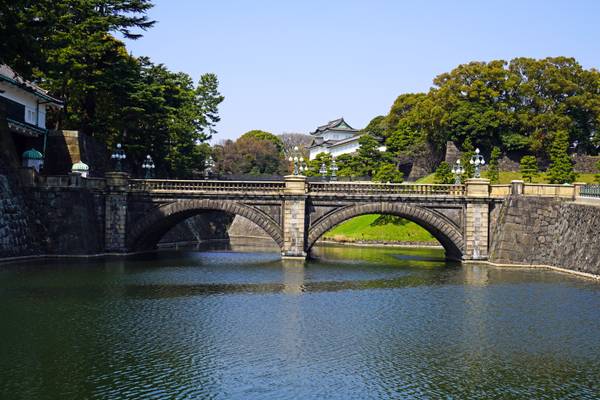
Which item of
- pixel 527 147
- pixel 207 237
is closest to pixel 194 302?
pixel 207 237

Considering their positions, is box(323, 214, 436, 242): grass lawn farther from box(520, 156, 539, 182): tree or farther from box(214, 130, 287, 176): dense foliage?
Answer: box(214, 130, 287, 176): dense foliage

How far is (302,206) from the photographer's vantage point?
55.2m

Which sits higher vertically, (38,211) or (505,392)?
(38,211)

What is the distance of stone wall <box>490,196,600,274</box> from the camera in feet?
162

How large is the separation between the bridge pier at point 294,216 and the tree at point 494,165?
32874 mm

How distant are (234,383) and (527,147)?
76.6 metres

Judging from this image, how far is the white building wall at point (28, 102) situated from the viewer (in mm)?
54178

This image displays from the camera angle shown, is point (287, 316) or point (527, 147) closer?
point (287, 316)

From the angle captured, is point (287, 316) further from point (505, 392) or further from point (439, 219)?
point (439, 219)

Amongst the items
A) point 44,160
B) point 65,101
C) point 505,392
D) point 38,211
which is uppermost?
point 65,101

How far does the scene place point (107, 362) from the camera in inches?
917

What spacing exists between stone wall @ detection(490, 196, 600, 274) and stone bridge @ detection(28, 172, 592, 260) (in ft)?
3.89

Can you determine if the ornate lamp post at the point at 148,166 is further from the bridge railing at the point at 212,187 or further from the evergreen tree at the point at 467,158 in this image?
the evergreen tree at the point at 467,158

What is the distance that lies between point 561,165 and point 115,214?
48.4 metres
